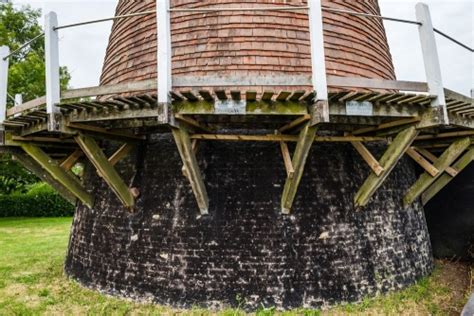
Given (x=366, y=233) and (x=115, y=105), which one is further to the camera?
(x=366, y=233)

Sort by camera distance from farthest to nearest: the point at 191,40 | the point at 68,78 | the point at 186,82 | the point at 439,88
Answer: the point at 68,78, the point at 191,40, the point at 439,88, the point at 186,82

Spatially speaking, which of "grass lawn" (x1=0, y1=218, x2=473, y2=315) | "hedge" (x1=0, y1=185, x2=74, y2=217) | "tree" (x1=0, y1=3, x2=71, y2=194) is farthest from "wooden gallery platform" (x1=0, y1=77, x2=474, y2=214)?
"hedge" (x1=0, y1=185, x2=74, y2=217)

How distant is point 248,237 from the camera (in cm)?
487

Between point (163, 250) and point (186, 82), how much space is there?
2.39 meters

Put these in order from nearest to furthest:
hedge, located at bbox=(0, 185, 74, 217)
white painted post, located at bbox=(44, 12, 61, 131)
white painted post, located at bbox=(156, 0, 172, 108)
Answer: white painted post, located at bbox=(156, 0, 172, 108) < white painted post, located at bbox=(44, 12, 61, 131) < hedge, located at bbox=(0, 185, 74, 217)

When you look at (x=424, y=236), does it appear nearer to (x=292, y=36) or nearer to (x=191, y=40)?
(x=292, y=36)

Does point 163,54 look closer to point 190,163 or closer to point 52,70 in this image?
point 190,163

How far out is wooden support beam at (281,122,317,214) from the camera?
4108 millimetres

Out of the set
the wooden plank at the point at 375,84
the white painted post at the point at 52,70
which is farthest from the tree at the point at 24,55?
the wooden plank at the point at 375,84

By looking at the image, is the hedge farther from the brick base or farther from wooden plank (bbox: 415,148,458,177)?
wooden plank (bbox: 415,148,458,177)

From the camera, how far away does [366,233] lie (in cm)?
531

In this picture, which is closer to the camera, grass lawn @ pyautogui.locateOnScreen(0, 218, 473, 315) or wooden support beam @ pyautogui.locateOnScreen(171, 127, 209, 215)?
wooden support beam @ pyautogui.locateOnScreen(171, 127, 209, 215)

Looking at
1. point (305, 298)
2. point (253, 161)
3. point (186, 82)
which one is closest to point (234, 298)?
point (305, 298)

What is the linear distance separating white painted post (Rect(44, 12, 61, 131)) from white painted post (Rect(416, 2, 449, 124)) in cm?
408
